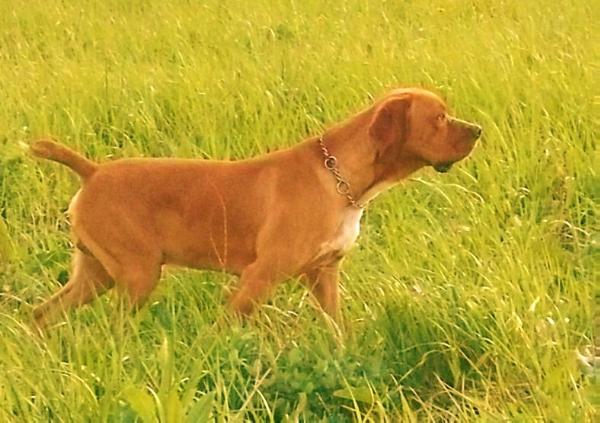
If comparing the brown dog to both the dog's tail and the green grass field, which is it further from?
the green grass field

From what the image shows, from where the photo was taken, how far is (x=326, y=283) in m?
4.24

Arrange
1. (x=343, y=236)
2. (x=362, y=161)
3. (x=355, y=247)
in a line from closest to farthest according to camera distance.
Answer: (x=343, y=236) → (x=362, y=161) → (x=355, y=247)

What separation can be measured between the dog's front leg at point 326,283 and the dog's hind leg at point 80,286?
0.83m

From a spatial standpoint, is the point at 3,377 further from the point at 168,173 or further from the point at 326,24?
the point at 326,24

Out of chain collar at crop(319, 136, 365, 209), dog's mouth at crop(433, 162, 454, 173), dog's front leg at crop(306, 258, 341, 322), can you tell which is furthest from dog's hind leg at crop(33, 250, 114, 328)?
dog's mouth at crop(433, 162, 454, 173)

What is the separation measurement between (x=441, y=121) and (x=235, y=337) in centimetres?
125

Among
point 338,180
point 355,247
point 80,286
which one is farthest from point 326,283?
point 80,286

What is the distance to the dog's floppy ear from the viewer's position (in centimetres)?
426

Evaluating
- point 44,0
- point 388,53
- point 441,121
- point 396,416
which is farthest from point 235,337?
point 44,0

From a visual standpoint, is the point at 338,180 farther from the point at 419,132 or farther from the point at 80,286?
the point at 80,286

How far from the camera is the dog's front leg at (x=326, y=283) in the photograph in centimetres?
419

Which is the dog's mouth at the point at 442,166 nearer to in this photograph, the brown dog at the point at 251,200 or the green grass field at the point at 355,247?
the brown dog at the point at 251,200

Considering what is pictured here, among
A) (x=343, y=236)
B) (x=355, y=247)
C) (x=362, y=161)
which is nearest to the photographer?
(x=343, y=236)

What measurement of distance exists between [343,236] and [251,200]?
0.39 meters
